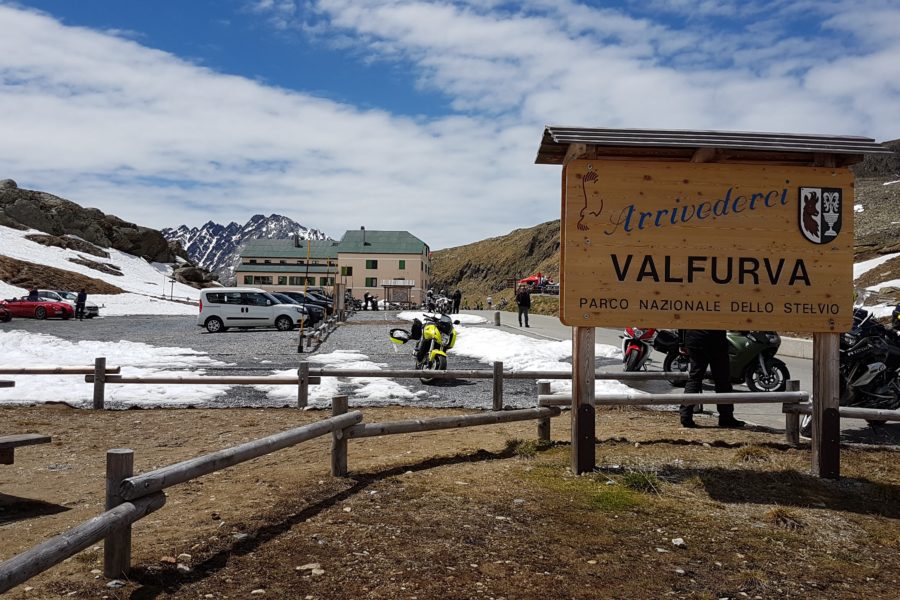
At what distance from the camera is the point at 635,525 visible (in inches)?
190

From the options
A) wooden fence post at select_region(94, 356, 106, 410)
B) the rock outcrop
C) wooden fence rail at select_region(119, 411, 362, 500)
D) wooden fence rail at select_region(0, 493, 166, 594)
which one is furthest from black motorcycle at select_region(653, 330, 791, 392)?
the rock outcrop

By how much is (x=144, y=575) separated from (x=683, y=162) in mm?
5358

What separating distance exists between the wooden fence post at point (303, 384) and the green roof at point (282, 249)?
93.0 m

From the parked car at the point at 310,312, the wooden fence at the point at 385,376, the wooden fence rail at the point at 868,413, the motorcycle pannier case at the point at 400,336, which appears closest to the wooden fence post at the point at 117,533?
the wooden fence at the point at 385,376

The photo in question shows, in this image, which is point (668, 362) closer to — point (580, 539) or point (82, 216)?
point (580, 539)

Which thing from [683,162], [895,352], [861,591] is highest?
[683,162]

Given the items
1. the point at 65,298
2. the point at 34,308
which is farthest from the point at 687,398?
the point at 65,298

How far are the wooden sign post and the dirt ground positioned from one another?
0.80m

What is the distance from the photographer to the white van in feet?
90.6

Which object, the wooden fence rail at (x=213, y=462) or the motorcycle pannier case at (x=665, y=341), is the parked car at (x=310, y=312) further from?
the wooden fence rail at (x=213, y=462)

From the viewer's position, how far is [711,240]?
626cm

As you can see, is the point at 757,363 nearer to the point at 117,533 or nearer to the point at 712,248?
the point at 712,248

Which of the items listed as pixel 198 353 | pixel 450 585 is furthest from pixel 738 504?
pixel 198 353

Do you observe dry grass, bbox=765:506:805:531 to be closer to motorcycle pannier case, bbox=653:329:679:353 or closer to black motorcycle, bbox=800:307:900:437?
black motorcycle, bbox=800:307:900:437
